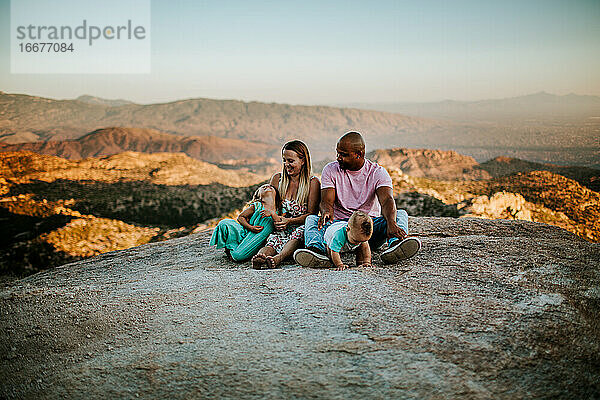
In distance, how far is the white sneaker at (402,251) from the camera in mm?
4742

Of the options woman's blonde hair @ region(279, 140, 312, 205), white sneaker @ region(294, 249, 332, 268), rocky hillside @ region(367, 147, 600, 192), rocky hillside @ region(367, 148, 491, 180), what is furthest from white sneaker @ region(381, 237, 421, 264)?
rocky hillside @ region(367, 148, 491, 180)

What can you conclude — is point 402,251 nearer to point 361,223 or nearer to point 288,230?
point 361,223

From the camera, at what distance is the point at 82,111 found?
327ft

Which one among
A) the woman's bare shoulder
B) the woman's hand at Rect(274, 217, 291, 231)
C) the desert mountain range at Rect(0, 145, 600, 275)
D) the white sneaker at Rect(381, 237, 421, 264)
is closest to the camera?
the white sneaker at Rect(381, 237, 421, 264)

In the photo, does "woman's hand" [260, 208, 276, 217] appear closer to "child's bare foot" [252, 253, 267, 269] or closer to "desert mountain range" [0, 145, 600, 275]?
"child's bare foot" [252, 253, 267, 269]

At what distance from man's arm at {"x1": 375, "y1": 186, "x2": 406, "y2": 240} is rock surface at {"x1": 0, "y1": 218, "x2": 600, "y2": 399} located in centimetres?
39

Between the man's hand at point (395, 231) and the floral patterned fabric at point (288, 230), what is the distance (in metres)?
1.17

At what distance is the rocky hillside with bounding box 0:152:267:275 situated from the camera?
1634 cm

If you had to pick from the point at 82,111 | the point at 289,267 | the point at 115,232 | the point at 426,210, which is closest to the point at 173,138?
the point at 82,111

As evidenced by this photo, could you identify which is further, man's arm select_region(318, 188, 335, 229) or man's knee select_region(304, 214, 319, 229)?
man's knee select_region(304, 214, 319, 229)

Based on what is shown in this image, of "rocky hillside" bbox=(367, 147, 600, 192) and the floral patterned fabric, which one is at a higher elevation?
"rocky hillside" bbox=(367, 147, 600, 192)

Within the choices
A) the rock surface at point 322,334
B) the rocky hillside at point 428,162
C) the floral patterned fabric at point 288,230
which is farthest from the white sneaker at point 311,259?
the rocky hillside at point 428,162

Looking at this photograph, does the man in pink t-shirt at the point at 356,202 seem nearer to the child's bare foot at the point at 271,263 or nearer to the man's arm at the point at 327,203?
the man's arm at the point at 327,203

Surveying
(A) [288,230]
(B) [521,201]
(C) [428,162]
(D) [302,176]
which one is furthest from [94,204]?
(C) [428,162]
